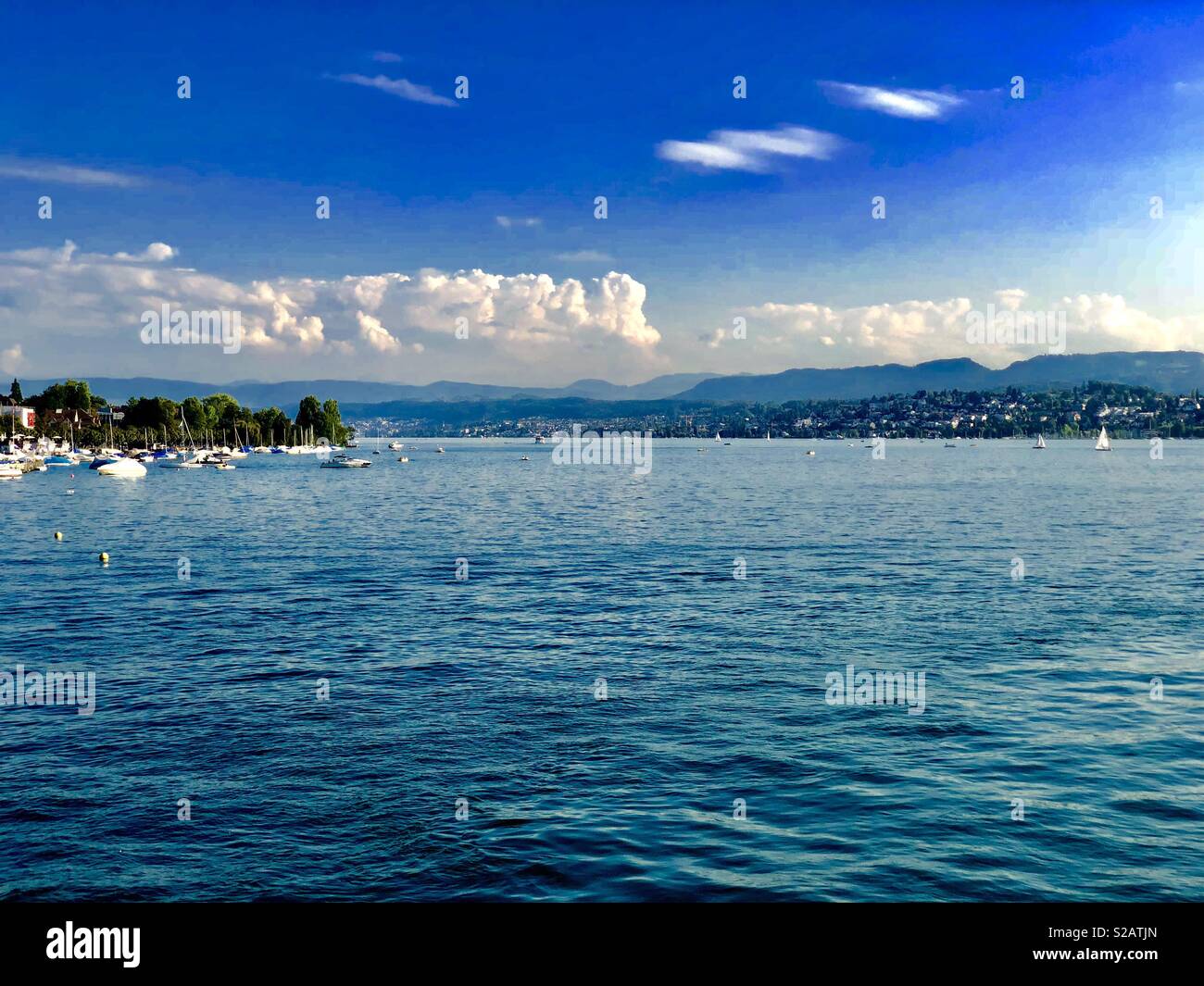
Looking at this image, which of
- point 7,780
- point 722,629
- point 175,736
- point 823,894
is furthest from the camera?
point 722,629

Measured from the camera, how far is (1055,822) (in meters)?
20.4

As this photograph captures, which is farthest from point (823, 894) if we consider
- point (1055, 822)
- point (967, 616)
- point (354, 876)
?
point (967, 616)

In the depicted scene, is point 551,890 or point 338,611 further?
point 338,611

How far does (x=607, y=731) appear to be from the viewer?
87.3ft

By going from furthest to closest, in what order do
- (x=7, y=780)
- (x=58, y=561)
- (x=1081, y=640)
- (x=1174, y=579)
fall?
1. (x=58, y=561)
2. (x=1174, y=579)
3. (x=1081, y=640)
4. (x=7, y=780)

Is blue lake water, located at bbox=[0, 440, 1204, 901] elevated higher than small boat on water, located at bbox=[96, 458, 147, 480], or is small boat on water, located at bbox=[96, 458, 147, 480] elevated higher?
small boat on water, located at bbox=[96, 458, 147, 480]

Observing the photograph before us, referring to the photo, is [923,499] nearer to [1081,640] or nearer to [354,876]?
[1081,640]

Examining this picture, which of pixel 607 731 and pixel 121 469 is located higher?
pixel 121 469

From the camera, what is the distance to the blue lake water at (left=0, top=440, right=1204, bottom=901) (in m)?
18.3

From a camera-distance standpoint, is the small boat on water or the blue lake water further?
the small boat on water

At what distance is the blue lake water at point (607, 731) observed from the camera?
18281 mm

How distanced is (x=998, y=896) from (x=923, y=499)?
11027cm

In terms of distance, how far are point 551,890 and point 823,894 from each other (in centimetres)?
480

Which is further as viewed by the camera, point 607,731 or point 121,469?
point 121,469
